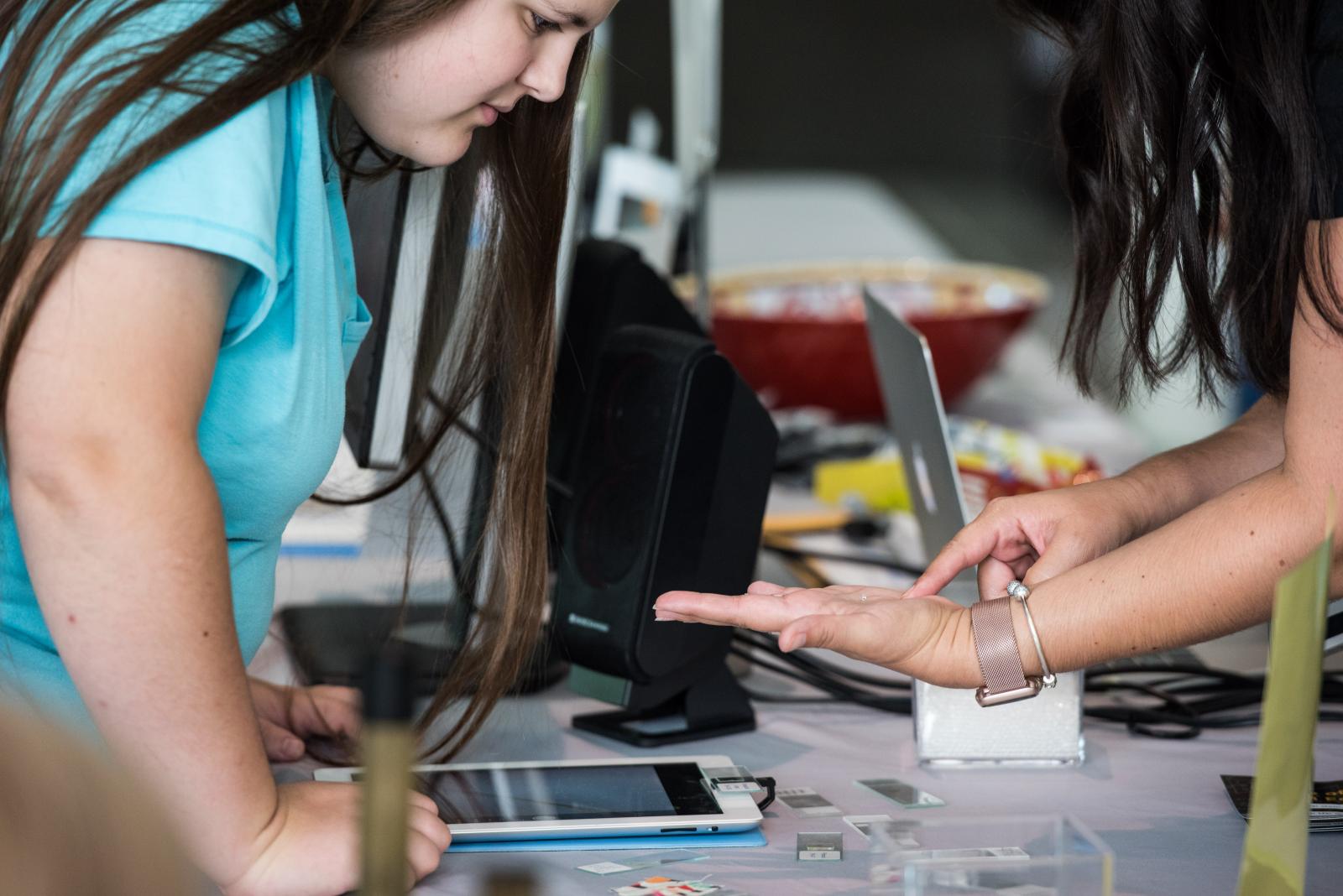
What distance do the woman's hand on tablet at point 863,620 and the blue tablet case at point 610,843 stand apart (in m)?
0.13

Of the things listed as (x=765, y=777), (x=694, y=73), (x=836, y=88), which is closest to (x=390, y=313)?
(x=765, y=777)

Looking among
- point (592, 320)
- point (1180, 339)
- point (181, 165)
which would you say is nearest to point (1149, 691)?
point (1180, 339)

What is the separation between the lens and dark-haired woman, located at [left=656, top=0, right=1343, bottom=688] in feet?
2.49

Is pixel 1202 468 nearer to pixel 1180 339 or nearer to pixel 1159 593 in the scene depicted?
pixel 1180 339

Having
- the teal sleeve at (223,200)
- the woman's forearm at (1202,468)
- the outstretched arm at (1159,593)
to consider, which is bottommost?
the outstretched arm at (1159,593)

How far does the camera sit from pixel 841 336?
2035 mm

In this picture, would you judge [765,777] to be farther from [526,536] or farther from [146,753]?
[146,753]

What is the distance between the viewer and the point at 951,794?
925mm

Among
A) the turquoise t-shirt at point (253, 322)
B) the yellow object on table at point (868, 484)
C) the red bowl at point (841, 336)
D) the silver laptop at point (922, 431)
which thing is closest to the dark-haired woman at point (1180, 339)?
the silver laptop at point (922, 431)

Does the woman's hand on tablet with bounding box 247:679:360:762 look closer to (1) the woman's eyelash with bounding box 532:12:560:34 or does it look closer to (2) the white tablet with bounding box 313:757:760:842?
(2) the white tablet with bounding box 313:757:760:842

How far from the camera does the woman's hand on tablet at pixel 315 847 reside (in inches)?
28.2

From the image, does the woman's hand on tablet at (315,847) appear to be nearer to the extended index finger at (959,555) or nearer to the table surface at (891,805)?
the table surface at (891,805)

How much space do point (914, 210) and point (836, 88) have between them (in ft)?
3.98

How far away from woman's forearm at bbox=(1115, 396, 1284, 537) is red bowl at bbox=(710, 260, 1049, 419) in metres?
0.91
